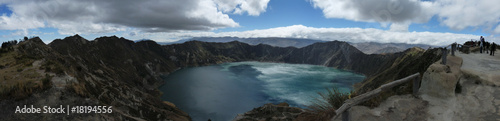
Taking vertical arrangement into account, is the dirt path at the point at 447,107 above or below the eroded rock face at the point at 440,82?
below

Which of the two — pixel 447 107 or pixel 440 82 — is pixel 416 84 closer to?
pixel 440 82

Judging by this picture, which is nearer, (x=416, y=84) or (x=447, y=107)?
(x=447, y=107)

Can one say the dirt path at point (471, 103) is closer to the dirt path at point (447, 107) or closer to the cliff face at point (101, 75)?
the dirt path at point (447, 107)

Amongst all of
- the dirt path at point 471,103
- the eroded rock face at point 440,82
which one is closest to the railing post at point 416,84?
the eroded rock face at point 440,82

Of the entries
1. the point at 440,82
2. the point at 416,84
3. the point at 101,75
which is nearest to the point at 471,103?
the point at 440,82

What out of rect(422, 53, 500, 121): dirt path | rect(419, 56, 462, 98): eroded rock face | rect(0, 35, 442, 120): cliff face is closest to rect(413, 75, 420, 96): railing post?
rect(419, 56, 462, 98): eroded rock face

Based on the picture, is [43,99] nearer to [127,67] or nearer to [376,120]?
[376,120]

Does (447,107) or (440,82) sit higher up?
(440,82)

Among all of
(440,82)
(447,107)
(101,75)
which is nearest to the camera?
(447,107)

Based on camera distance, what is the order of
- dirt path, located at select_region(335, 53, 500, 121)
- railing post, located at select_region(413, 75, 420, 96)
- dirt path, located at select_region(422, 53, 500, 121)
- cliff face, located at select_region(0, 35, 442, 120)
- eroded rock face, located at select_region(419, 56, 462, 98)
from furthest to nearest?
cliff face, located at select_region(0, 35, 442, 120) < railing post, located at select_region(413, 75, 420, 96) < eroded rock face, located at select_region(419, 56, 462, 98) < dirt path, located at select_region(335, 53, 500, 121) < dirt path, located at select_region(422, 53, 500, 121)

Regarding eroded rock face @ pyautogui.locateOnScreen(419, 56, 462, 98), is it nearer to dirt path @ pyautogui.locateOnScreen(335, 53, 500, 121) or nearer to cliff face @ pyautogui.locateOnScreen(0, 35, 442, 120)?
dirt path @ pyautogui.locateOnScreen(335, 53, 500, 121)

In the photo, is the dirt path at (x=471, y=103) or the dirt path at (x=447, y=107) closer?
the dirt path at (x=471, y=103)
